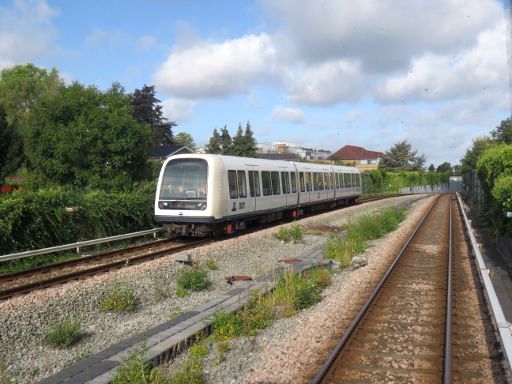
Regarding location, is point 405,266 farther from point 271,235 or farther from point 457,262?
point 271,235

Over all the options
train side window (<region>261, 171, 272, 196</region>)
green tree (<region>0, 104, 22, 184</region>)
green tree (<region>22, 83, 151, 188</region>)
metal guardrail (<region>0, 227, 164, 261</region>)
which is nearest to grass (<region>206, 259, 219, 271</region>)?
metal guardrail (<region>0, 227, 164, 261</region>)

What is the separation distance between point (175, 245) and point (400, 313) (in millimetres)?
8572

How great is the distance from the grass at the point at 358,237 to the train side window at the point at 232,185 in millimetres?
3354

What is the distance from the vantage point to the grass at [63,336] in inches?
286

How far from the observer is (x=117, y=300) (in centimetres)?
902

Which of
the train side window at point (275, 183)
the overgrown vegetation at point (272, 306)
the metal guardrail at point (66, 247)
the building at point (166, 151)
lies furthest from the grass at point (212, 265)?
the building at point (166, 151)

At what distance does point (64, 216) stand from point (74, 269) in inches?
119

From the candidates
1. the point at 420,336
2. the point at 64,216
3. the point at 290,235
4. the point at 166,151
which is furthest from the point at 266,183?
the point at 166,151

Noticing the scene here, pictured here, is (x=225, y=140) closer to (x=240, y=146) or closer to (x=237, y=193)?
(x=240, y=146)

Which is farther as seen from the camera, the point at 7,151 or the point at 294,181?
the point at 7,151

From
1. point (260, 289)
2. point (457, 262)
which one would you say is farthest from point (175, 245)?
point (457, 262)

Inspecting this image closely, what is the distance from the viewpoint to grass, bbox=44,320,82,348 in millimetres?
7263

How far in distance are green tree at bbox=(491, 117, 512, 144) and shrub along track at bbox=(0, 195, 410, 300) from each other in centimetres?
3953

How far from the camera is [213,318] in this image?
7527mm
